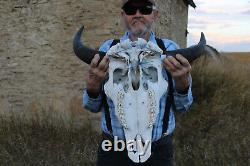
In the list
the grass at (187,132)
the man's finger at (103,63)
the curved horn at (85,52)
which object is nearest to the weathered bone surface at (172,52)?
the curved horn at (85,52)

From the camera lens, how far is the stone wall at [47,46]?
857 cm

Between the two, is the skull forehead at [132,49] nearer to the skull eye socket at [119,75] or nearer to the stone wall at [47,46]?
the skull eye socket at [119,75]

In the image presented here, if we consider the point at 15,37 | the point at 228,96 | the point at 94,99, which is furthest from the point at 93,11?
the point at 94,99

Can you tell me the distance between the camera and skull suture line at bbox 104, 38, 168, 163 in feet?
8.87

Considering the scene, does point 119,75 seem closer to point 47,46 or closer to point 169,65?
point 169,65

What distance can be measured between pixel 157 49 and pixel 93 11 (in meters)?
5.94

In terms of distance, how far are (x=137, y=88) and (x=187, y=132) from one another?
5718 millimetres

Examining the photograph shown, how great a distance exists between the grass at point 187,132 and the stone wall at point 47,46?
320mm

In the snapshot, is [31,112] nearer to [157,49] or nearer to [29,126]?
[29,126]

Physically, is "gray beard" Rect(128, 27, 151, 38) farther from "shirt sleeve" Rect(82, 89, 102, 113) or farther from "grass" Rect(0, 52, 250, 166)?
"grass" Rect(0, 52, 250, 166)

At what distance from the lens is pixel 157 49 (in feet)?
9.34

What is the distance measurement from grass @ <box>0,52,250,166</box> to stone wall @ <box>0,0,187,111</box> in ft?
1.05

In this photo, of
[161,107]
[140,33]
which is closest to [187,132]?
[161,107]

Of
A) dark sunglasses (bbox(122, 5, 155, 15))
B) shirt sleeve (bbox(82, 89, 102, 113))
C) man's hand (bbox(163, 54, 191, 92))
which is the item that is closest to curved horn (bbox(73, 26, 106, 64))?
shirt sleeve (bbox(82, 89, 102, 113))
